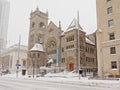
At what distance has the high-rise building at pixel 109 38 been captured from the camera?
1398 inches

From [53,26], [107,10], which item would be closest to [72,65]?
[53,26]

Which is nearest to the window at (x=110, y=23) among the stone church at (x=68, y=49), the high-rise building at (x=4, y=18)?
the stone church at (x=68, y=49)

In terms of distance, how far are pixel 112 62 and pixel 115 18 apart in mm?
8884

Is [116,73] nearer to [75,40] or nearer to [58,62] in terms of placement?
[75,40]

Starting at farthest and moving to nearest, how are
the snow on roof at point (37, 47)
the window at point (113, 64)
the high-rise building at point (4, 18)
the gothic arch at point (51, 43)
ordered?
1. the high-rise building at point (4, 18)
2. the snow on roof at point (37, 47)
3. the gothic arch at point (51, 43)
4. the window at point (113, 64)

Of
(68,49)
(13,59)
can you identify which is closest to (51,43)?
(68,49)

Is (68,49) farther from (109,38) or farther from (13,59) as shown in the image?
(13,59)

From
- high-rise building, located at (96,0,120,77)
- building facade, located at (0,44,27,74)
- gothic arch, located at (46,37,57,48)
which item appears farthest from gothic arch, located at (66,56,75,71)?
building facade, located at (0,44,27,74)

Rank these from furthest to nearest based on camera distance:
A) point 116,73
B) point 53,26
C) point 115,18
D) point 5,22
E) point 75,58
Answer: point 5,22
point 53,26
point 75,58
point 115,18
point 116,73

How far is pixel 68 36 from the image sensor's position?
181 ft

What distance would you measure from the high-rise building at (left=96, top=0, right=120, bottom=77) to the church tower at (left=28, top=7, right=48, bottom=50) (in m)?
35.9

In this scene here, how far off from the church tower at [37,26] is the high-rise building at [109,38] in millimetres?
35918

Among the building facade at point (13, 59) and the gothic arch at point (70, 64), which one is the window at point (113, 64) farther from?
the building facade at point (13, 59)

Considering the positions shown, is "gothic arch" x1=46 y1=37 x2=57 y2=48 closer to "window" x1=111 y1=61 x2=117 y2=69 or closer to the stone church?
the stone church
